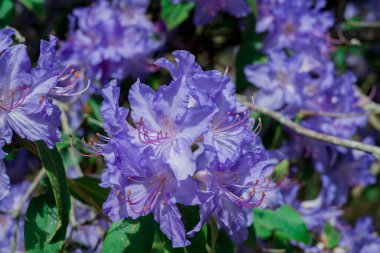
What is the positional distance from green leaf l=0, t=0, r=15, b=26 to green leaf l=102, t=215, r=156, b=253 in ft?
2.76

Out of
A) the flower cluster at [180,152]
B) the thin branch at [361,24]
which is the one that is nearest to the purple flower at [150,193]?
the flower cluster at [180,152]

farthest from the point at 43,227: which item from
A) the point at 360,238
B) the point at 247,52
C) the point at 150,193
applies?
the point at 360,238

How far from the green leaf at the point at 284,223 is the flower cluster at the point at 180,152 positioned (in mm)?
519

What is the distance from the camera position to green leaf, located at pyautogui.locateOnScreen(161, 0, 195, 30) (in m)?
1.96

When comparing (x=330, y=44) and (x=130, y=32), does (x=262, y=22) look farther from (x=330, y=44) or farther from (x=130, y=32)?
(x=130, y=32)

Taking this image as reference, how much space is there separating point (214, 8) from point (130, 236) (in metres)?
0.96

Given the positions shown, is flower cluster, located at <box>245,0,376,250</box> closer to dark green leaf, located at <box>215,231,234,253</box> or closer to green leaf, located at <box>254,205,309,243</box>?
green leaf, located at <box>254,205,309,243</box>

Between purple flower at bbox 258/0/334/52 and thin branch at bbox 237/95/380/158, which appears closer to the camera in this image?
thin branch at bbox 237/95/380/158

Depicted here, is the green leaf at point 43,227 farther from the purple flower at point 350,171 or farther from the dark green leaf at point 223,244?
the purple flower at point 350,171

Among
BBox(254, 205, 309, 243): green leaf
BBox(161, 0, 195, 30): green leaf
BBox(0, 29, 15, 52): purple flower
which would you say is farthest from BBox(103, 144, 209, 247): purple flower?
BBox(161, 0, 195, 30): green leaf

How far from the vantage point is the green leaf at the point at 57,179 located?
121 centimetres

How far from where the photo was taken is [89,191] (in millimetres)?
1405

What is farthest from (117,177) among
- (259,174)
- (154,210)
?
(259,174)

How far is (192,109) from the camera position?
1099mm
